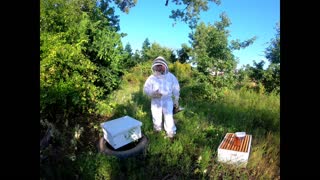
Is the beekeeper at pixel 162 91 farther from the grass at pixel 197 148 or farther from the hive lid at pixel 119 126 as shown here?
the hive lid at pixel 119 126

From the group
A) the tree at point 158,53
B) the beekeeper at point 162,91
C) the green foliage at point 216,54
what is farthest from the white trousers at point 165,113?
the tree at point 158,53

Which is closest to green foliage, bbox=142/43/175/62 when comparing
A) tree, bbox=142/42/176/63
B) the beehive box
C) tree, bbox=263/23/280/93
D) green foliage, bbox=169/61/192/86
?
tree, bbox=142/42/176/63

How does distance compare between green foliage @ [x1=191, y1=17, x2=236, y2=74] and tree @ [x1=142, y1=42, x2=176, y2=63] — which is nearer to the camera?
green foliage @ [x1=191, y1=17, x2=236, y2=74]

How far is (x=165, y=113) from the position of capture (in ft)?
13.9

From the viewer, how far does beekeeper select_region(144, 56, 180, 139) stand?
4.14m

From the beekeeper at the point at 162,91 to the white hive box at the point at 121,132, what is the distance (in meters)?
0.60

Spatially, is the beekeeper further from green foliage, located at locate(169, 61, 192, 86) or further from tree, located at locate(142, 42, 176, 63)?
tree, located at locate(142, 42, 176, 63)

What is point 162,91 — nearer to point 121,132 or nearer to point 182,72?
point 121,132

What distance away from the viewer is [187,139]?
3869 millimetres

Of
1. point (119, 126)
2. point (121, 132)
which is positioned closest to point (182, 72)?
point (119, 126)

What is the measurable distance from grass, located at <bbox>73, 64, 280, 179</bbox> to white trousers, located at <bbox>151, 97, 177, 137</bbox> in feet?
0.52
